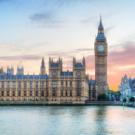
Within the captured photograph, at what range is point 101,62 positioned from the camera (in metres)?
132

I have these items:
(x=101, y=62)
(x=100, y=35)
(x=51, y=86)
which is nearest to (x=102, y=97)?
(x=101, y=62)

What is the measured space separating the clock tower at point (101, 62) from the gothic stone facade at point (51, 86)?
454 inches

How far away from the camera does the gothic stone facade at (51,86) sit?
374 feet

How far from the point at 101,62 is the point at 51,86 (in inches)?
848

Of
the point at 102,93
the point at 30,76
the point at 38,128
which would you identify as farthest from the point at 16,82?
the point at 38,128

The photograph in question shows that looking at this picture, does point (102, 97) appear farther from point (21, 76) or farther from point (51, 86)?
point (21, 76)

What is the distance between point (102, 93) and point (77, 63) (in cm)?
1497

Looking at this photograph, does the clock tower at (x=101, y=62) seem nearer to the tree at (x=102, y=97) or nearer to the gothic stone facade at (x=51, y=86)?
the tree at (x=102, y=97)

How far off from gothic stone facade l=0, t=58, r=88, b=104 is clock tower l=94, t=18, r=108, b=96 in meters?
11.5

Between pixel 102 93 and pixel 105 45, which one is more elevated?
pixel 105 45

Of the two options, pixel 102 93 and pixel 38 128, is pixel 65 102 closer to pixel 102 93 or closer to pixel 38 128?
pixel 102 93

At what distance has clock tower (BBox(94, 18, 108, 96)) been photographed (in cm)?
12775

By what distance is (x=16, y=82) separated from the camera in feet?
382

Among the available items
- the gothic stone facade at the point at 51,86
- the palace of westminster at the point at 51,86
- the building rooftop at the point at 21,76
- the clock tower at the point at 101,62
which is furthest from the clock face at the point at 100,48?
the building rooftop at the point at 21,76
